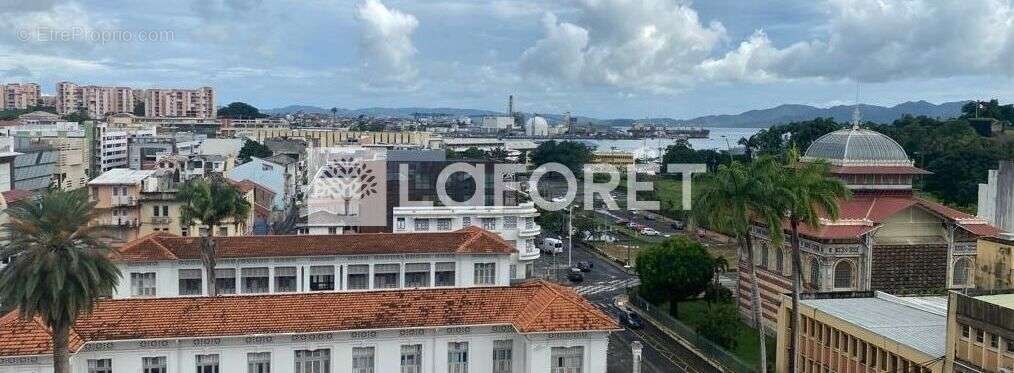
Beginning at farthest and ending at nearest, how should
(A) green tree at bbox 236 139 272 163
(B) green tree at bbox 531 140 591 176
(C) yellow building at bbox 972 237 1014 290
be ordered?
(B) green tree at bbox 531 140 591 176, (A) green tree at bbox 236 139 272 163, (C) yellow building at bbox 972 237 1014 290

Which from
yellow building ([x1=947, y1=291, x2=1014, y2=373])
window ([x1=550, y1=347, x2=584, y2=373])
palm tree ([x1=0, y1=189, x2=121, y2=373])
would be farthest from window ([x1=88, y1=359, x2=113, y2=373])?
yellow building ([x1=947, y1=291, x2=1014, y2=373])

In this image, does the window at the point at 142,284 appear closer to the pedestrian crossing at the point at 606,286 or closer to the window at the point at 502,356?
the window at the point at 502,356

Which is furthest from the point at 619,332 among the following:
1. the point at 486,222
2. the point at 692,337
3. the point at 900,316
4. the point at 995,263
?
the point at 995,263

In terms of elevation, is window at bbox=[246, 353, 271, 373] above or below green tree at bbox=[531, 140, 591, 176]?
below

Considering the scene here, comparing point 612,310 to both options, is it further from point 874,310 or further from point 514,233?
point 874,310

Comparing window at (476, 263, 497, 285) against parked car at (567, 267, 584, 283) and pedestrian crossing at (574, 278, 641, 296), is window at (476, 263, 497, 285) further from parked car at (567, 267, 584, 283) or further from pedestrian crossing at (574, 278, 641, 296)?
parked car at (567, 267, 584, 283)

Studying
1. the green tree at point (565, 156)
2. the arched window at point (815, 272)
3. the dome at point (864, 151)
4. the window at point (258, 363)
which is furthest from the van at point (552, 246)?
the green tree at point (565, 156)
